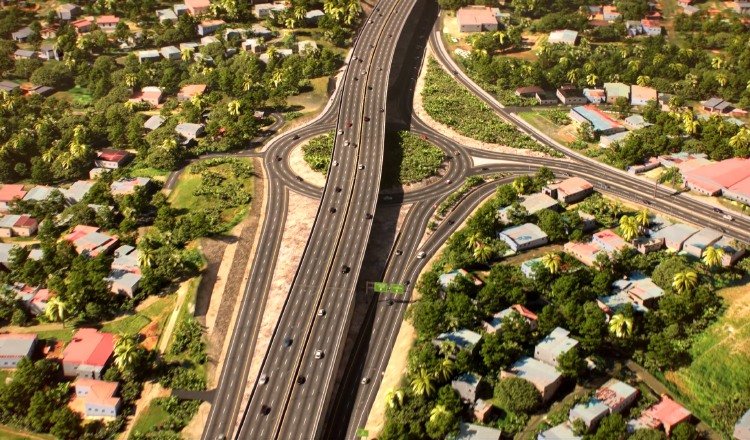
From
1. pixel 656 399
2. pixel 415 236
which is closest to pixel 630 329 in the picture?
pixel 656 399

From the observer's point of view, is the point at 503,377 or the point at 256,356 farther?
the point at 256,356

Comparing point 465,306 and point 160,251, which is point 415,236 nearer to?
point 465,306

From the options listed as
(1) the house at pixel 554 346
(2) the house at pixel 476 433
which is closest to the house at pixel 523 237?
(1) the house at pixel 554 346

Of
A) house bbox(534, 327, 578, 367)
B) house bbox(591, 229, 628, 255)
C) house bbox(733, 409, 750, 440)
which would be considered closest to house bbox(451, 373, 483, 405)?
house bbox(534, 327, 578, 367)

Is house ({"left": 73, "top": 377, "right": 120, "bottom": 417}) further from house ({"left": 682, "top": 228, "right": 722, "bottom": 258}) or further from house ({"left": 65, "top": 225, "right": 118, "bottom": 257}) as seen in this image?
house ({"left": 682, "top": 228, "right": 722, "bottom": 258})

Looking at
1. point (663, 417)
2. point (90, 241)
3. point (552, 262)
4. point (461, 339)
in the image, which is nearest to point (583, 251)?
point (552, 262)
